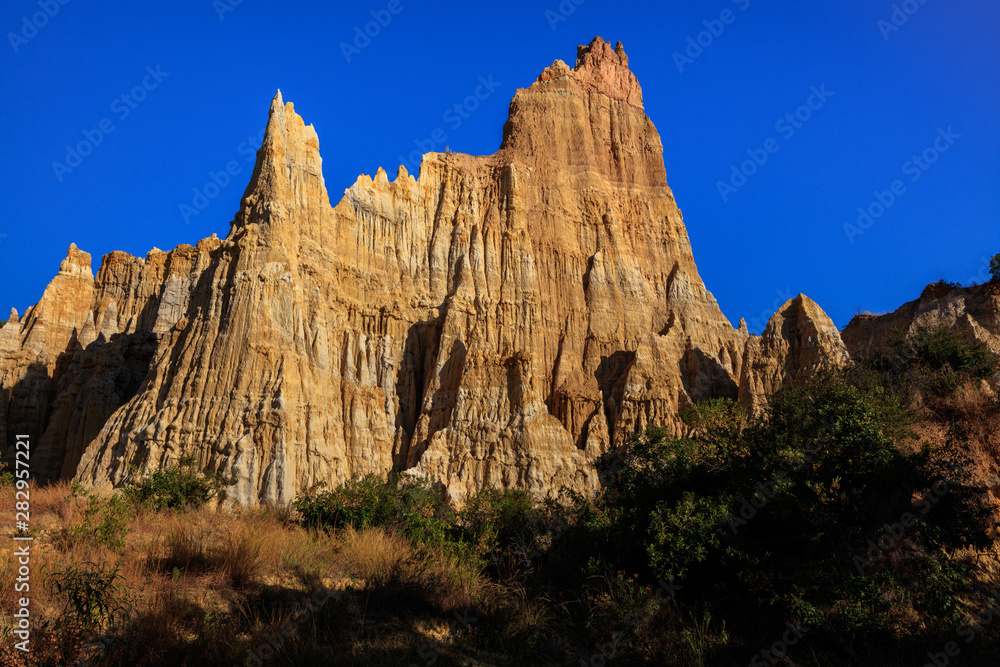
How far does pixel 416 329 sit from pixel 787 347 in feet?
69.6

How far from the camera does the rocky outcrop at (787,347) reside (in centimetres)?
3522

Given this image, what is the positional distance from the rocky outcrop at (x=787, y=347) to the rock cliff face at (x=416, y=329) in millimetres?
137

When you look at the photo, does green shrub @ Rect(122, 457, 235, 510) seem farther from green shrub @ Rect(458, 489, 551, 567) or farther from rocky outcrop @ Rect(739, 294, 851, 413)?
rocky outcrop @ Rect(739, 294, 851, 413)

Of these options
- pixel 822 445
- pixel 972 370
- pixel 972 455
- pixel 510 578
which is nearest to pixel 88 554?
pixel 510 578

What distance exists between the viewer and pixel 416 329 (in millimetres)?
40375

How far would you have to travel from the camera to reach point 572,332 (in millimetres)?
41469

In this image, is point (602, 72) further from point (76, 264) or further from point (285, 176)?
point (76, 264)

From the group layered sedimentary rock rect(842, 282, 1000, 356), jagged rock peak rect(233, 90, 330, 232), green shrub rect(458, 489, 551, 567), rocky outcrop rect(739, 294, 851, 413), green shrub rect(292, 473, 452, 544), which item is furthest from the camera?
jagged rock peak rect(233, 90, 330, 232)

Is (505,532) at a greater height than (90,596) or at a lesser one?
greater

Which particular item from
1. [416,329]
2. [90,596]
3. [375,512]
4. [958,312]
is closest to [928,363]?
[958,312]

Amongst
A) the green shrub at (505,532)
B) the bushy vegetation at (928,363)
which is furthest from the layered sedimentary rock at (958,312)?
the green shrub at (505,532)

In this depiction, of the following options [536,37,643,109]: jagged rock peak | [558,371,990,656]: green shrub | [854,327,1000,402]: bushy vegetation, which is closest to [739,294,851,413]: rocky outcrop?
[854,327,1000,402]: bushy vegetation

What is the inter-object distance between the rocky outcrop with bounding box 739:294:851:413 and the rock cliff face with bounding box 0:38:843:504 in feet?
0.45

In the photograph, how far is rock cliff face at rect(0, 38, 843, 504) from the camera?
3123 centimetres
